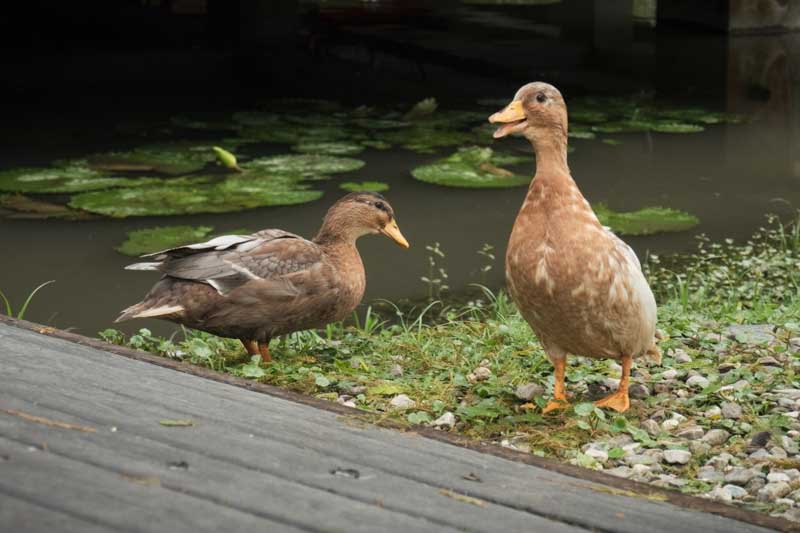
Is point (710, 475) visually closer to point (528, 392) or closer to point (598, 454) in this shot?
point (598, 454)

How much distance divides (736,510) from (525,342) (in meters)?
2.60

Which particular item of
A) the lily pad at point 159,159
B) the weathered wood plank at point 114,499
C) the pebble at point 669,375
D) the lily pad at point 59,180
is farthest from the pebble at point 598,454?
the lily pad at point 159,159

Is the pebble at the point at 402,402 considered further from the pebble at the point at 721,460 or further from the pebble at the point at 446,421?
the pebble at the point at 721,460

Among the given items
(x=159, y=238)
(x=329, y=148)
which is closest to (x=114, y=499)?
(x=159, y=238)

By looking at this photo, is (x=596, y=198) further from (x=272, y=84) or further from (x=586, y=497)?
(x=586, y=497)

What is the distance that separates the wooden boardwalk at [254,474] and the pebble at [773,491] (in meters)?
1.08

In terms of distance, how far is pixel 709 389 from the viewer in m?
3.66

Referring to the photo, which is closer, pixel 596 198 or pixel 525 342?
pixel 525 342

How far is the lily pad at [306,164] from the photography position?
8.05 m

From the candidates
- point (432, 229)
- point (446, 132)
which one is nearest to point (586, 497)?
point (432, 229)

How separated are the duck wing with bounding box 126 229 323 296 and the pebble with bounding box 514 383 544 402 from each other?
0.89 meters

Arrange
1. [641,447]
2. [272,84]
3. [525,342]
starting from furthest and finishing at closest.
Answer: [272,84] < [525,342] < [641,447]

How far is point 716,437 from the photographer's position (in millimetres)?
3305

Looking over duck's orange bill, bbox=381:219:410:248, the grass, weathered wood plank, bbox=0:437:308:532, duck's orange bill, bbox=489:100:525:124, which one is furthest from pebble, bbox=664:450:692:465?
weathered wood plank, bbox=0:437:308:532
